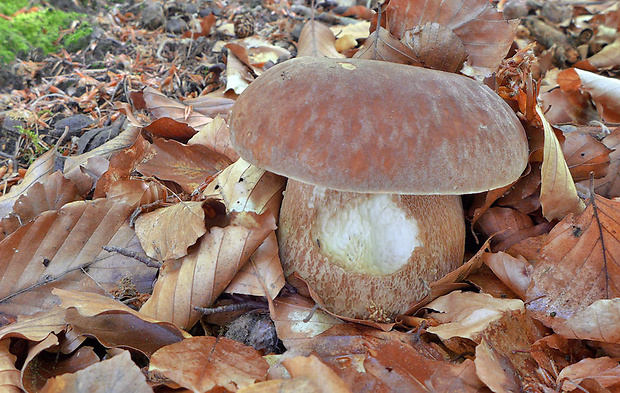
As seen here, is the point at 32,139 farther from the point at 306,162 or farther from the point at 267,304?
the point at 306,162

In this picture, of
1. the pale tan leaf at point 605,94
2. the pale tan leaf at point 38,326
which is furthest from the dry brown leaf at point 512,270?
the pale tan leaf at point 38,326

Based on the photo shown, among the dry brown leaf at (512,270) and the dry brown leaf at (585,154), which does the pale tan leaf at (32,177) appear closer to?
the dry brown leaf at (512,270)

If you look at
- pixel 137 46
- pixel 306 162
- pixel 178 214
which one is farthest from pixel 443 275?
pixel 137 46

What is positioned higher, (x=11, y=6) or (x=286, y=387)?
(x=11, y=6)

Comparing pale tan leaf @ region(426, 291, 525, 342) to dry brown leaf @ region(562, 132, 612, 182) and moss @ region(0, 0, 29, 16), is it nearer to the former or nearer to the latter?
dry brown leaf @ region(562, 132, 612, 182)

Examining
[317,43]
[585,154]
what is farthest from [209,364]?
[317,43]

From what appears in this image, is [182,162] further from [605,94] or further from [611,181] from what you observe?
[605,94]
